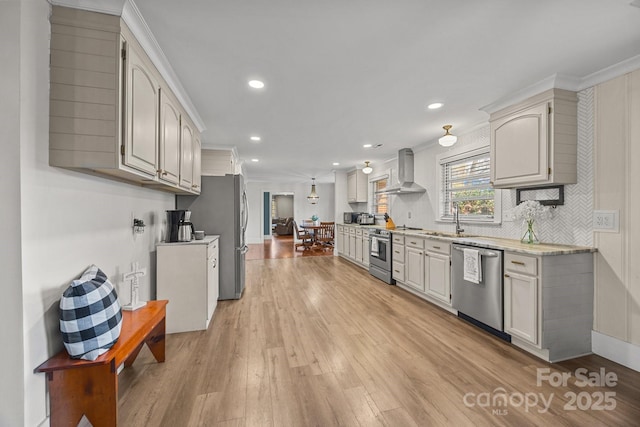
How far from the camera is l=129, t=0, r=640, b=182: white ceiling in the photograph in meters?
1.59

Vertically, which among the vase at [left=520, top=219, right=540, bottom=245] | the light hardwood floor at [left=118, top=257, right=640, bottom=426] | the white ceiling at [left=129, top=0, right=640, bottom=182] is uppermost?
the white ceiling at [left=129, top=0, right=640, bottom=182]

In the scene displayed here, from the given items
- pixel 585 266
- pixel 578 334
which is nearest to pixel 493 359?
pixel 578 334

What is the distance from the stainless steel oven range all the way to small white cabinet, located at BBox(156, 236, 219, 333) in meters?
2.90

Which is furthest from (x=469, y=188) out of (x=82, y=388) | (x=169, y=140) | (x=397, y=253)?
(x=82, y=388)

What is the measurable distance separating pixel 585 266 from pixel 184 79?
397 centimetres

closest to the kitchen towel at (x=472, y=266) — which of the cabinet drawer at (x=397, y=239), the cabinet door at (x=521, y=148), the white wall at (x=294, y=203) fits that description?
the cabinet door at (x=521, y=148)

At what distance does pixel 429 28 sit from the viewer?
175 centimetres

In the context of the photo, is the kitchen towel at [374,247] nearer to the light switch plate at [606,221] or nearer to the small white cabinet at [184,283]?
the light switch plate at [606,221]

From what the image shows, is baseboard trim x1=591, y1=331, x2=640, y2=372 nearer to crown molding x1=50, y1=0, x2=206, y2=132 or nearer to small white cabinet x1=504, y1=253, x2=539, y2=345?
small white cabinet x1=504, y1=253, x2=539, y2=345

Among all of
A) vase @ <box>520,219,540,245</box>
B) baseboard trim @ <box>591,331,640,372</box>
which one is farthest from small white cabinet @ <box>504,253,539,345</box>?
baseboard trim @ <box>591,331,640,372</box>

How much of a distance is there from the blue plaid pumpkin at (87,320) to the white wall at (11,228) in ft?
0.52

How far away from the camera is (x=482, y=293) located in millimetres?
2707

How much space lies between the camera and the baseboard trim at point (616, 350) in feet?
6.89

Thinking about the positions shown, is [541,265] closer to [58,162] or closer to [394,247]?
[394,247]
